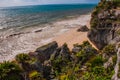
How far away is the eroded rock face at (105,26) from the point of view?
48734mm

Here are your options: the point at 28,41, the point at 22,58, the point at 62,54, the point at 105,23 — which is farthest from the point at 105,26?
the point at 28,41

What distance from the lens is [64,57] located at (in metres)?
38.9

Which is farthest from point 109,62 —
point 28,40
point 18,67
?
point 28,40

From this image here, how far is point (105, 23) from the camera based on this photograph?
50.8m

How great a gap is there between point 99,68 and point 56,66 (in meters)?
9.15

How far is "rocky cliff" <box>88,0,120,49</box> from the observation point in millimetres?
49000

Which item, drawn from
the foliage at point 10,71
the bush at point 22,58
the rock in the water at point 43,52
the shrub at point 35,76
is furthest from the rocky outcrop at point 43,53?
the foliage at point 10,71

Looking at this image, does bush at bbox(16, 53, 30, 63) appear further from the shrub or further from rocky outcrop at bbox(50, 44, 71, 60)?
rocky outcrop at bbox(50, 44, 71, 60)

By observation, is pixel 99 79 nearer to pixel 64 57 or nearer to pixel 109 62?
pixel 109 62

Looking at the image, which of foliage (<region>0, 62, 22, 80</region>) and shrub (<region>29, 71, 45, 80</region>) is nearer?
foliage (<region>0, 62, 22, 80</region>)

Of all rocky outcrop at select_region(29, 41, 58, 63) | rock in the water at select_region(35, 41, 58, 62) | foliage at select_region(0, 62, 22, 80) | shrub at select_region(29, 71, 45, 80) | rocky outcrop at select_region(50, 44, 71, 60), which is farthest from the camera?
rock in the water at select_region(35, 41, 58, 62)

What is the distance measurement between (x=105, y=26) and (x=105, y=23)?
730 millimetres

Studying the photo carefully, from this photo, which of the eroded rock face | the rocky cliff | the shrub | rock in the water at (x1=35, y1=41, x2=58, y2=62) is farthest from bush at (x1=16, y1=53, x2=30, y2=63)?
the eroded rock face

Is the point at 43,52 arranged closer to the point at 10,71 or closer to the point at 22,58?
the point at 22,58
